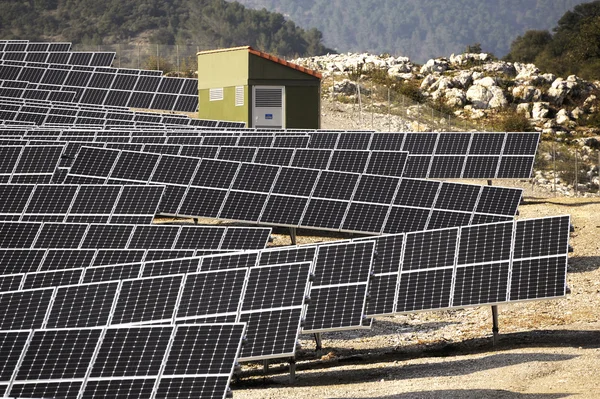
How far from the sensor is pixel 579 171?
48.9m

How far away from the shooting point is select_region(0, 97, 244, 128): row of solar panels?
5153 cm

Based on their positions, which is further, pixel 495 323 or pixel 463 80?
pixel 463 80

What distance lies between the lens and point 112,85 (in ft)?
207

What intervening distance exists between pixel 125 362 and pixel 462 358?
8.13 meters

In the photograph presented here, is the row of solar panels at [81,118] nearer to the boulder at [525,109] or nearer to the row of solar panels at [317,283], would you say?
the boulder at [525,109]

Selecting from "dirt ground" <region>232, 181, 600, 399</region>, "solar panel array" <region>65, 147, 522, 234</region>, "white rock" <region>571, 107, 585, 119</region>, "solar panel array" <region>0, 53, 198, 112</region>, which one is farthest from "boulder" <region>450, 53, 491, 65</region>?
"dirt ground" <region>232, 181, 600, 399</region>

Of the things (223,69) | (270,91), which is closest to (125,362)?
(270,91)

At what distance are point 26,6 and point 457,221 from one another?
135848 millimetres

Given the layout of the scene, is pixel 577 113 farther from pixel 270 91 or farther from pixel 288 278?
pixel 288 278

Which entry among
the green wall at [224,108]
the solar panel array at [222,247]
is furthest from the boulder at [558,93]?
the solar panel array at [222,247]

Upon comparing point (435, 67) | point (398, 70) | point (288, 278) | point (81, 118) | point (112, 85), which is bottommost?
point (398, 70)

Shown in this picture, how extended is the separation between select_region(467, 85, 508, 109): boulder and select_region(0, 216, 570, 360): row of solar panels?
135 feet

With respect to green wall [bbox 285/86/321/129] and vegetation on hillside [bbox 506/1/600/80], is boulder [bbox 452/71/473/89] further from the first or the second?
vegetation on hillside [bbox 506/1/600/80]

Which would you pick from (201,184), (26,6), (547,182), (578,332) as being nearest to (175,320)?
(578,332)
